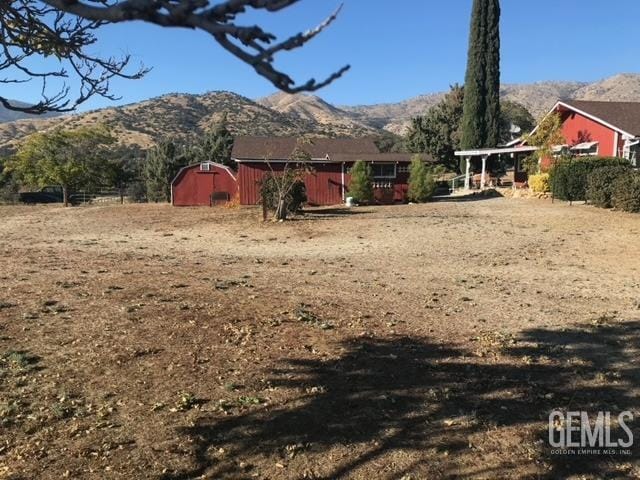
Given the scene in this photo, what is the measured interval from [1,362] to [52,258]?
7.51 meters

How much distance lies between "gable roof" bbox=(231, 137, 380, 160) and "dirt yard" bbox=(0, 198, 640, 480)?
19.5m

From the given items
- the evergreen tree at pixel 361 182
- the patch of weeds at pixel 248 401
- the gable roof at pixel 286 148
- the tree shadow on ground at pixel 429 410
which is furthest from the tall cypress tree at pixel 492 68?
the patch of weeds at pixel 248 401

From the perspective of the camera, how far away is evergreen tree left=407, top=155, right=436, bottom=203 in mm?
29484

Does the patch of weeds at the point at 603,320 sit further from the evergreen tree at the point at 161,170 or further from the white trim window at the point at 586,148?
the evergreen tree at the point at 161,170

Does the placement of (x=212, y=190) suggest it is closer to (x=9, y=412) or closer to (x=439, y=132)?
(x=439, y=132)

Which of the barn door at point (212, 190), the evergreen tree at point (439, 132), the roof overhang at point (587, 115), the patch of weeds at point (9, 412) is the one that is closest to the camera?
the patch of weeds at point (9, 412)

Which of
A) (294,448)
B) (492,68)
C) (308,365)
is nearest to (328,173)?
(492,68)

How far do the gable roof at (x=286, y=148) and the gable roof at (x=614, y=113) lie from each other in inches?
498

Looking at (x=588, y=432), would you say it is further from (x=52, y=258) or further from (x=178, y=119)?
(x=178, y=119)

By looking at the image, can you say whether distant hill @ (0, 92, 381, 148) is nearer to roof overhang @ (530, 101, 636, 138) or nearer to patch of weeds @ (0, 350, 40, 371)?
roof overhang @ (530, 101, 636, 138)

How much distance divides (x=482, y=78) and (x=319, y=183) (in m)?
19.5

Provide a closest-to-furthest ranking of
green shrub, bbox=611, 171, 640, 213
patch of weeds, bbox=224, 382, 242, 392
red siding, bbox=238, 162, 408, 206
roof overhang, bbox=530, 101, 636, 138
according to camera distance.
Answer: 1. patch of weeds, bbox=224, 382, 242, 392
2. green shrub, bbox=611, 171, 640, 213
3. roof overhang, bbox=530, 101, 636, 138
4. red siding, bbox=238, 162, 408, 206

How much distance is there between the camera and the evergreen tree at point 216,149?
138 ft

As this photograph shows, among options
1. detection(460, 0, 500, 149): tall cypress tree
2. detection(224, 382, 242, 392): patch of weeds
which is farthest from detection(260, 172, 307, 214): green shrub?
detection(460, 0, 500, 149): tall cypress tree
